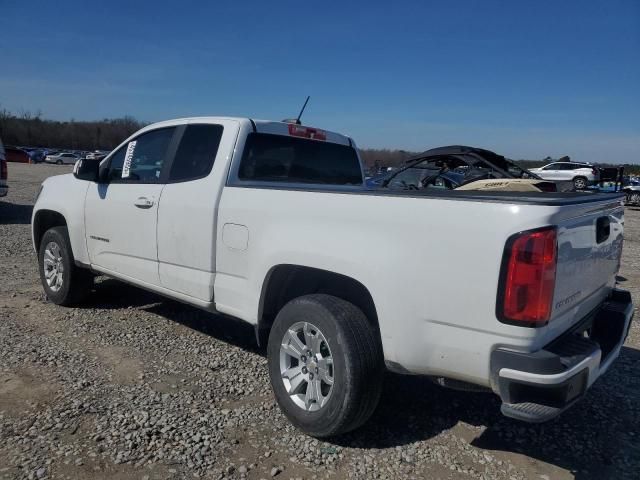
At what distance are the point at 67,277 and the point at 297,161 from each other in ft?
8.62

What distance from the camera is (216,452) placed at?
2908 millimetres

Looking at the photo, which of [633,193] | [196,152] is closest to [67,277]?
[196,152]

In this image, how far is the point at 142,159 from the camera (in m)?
4.56

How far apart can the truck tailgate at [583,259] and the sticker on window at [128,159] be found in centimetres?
362

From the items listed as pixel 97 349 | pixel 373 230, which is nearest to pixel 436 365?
pixel 373 230

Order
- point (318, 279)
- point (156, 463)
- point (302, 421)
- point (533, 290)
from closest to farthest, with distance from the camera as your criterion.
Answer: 1. point (533, 290)
2. point (156, 463)
3. point (302, 421)
4. point (318, 279)

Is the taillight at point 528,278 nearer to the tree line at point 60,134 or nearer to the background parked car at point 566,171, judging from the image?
the background parked car at point 566,171

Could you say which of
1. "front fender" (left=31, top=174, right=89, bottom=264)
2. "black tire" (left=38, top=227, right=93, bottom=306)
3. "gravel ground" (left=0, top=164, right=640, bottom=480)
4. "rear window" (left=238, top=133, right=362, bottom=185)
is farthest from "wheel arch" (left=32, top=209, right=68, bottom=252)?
"rear window" (left=238, top=133, right=362, bottom=185)

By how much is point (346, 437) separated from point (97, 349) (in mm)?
2311

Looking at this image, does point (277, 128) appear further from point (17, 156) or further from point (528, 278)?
point (17, 156)

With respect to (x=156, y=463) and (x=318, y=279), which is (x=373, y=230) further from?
(x=156, y=463)

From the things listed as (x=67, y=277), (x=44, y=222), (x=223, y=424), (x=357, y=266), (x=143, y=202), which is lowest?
(x=223, y=424)

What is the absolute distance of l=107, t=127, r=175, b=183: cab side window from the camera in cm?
434

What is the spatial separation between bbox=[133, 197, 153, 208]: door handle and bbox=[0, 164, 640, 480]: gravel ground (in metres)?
1.18
